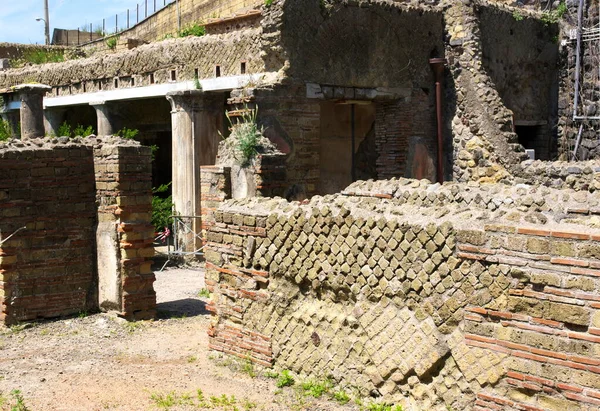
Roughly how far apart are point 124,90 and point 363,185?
302 inches

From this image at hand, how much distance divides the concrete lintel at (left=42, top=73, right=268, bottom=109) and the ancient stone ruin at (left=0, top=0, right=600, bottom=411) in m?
0.05

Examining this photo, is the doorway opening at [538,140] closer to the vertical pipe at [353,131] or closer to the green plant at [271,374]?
the vertical pipe at [353,131]

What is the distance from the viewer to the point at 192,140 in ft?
38.9

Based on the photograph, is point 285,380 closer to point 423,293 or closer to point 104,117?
point 423,293

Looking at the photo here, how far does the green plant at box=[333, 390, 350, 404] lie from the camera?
5207mm

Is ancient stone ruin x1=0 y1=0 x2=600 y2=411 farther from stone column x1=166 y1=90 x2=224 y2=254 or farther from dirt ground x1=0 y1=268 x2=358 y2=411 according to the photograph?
dirt ground x1=0 y1=268 x2=358 y2=411

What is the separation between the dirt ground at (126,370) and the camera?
5355 mm

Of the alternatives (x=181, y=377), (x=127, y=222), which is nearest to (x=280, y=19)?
(x=127, y=222)

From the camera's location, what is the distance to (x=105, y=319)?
7742mm

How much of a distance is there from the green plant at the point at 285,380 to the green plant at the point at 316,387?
14cm

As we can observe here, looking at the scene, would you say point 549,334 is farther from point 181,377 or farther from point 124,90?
point 124,90

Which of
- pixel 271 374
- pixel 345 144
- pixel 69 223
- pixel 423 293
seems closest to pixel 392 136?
pixel 345 144

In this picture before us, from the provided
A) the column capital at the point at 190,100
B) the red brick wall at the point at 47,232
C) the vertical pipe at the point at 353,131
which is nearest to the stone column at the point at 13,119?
the column capital at the point at 190,100

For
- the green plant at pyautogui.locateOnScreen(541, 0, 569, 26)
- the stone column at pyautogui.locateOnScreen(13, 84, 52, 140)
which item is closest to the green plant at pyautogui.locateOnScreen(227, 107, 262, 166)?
the stone column at pyautogui.locateOnScreen(13, 84, 52, 140)
